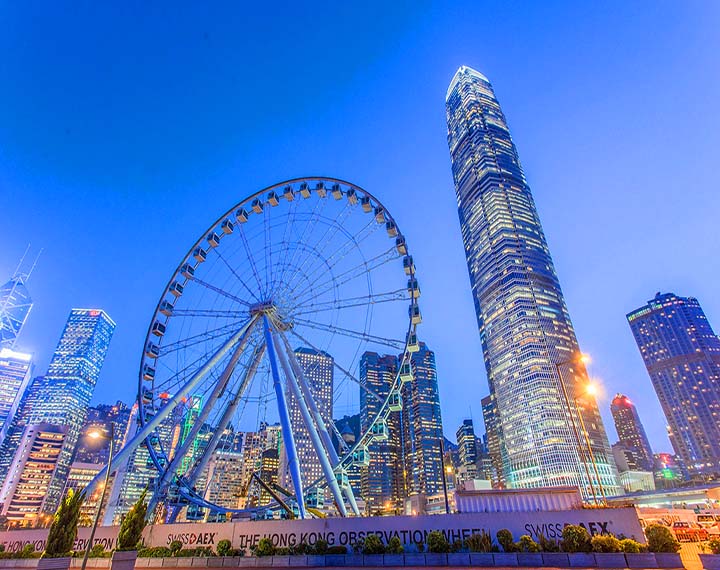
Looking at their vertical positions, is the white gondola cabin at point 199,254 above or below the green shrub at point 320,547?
above

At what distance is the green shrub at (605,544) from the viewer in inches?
598

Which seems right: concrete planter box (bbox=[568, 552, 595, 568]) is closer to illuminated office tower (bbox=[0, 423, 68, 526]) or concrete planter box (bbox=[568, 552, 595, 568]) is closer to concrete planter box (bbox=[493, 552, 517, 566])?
concrete planter box (bbox=[493, 552, 517, 566])

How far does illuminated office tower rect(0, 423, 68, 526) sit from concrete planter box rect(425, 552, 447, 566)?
17240 cm

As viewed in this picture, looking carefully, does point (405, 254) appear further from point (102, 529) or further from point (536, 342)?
point (536, 342)

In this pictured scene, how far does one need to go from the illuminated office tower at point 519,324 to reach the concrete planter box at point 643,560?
103 meters

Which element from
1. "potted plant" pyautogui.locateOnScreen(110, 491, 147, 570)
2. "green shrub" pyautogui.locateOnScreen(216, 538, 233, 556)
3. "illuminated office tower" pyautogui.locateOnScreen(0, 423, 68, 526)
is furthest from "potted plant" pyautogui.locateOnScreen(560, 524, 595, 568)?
"illuminated office tower" pyautogui.locateOnScreen(0, 423, 68, 526)

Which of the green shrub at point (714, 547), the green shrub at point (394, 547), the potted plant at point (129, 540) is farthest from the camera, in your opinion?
the green shrub at point (394, 547)

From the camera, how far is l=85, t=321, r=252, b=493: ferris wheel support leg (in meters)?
25.2

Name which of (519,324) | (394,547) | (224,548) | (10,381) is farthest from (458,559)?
(10,381)

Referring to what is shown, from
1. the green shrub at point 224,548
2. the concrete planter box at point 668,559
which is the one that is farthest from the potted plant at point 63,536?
the concrete planter box at point 668,559

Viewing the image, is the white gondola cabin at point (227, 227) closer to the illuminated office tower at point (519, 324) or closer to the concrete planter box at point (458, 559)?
the concrete planter box at point (458, 559)

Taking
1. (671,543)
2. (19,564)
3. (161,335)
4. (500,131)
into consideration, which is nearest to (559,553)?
(671,543)

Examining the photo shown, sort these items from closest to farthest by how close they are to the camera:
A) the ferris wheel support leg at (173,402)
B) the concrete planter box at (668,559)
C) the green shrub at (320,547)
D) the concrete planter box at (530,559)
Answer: the concrete planter box at (668,559) < the concrete planter box at (530,559) < the green shrub at (320,547) < the ferris wheel support leg at (173,402)

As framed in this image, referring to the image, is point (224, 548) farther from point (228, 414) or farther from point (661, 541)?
point (661, 541)
